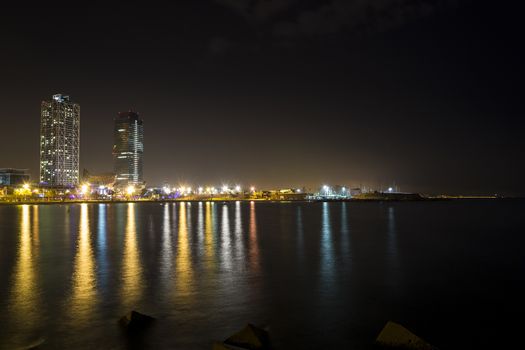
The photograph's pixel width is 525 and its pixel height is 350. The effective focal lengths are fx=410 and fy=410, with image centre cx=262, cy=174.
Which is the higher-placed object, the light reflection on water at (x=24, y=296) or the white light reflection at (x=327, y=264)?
the light reflection on water at (x=24, y=296)

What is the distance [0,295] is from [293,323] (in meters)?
10.3

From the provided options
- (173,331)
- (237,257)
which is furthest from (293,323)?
(237,257)

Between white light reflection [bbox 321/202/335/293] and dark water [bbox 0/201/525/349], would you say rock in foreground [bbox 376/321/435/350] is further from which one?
white light reflection [bbox 321/202/335/293]

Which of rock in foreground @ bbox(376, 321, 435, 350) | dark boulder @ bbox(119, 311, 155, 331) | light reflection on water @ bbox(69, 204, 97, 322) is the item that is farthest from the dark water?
rock in foreground @ bbox(376, 321, 435, 350)

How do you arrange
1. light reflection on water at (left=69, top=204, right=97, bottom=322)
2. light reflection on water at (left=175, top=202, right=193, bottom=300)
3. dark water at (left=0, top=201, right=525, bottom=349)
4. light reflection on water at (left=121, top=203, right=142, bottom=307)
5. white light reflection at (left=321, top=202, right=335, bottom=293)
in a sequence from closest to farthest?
dark water at (left=0, top=201, right=525, bottom=349), light reflection on water at (left=69, top=204, right=97, bottom=322), light reflection on water at (left=121, top=203, right=142, bottom=307), light reflection on water at (left=175, top=202, right=193, bottom=300), white light reflection at (left=321, top=202, right=335, bottom=293)

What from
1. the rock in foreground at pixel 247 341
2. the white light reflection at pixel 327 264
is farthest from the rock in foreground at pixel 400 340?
the white light reflection at pixel 327 264

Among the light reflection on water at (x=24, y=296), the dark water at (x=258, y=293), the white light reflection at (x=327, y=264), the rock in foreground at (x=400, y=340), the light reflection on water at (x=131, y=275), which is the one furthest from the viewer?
the white light reflection at (x=327, y=264)

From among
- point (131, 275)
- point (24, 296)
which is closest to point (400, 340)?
point (131, 275)

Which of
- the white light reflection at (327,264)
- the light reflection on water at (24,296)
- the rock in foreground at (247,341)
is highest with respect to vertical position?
the light reflection on water at (24,296)

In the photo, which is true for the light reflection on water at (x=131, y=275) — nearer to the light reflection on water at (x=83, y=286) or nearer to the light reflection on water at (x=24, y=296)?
the light reflection on water at (x=83, y=286)

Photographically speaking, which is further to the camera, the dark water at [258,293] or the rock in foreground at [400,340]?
the dark water at [258,293]

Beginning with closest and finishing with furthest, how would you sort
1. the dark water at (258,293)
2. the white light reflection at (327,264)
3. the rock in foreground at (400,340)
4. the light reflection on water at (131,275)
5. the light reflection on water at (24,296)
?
1. the rock in foreground at (400,340)
2. the dark water at (258,293)
3. the light reflection on water at (24,296)
4. the light reflection on water at (131,275)
5. the white light reflection at (327,264)

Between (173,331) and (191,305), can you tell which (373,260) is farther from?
(173,331)

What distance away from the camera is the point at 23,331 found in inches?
427
